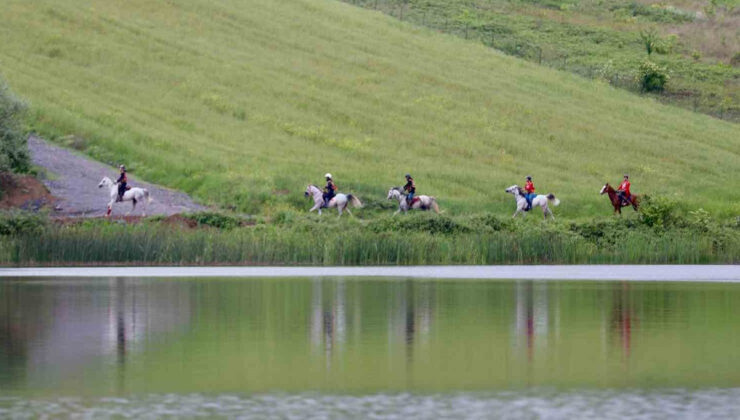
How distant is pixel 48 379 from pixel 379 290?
15805 millimetres

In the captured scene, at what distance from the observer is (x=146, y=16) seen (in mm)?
96562

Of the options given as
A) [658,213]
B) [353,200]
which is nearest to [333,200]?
[353,200]

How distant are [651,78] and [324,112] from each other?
104 feet

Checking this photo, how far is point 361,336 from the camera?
990 inches

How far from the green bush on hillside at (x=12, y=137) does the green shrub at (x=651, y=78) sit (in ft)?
175

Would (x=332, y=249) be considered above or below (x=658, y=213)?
below

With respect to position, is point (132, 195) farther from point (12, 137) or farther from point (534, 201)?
point (534, 201)

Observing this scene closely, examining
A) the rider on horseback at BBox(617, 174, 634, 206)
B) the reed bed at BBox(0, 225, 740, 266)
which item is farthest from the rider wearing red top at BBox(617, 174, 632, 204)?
the reed bed at BBox(0, 225, 740, 266)

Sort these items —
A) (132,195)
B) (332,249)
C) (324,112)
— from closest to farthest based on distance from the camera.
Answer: (332,249)
(132,195)
(324,112)

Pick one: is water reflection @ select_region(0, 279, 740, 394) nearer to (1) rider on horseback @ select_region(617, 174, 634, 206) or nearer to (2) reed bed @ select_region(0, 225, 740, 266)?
(2) reed bed @ select_region(0, 225, 740, 266)

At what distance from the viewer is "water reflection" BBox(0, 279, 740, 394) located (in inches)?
797

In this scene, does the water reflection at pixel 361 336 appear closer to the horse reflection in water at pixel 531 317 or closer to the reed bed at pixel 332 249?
the horse reflection in water at pixel 531 317

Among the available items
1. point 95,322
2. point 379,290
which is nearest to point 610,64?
point 379,290

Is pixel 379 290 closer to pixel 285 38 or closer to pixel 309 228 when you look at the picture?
pixel 309 228
